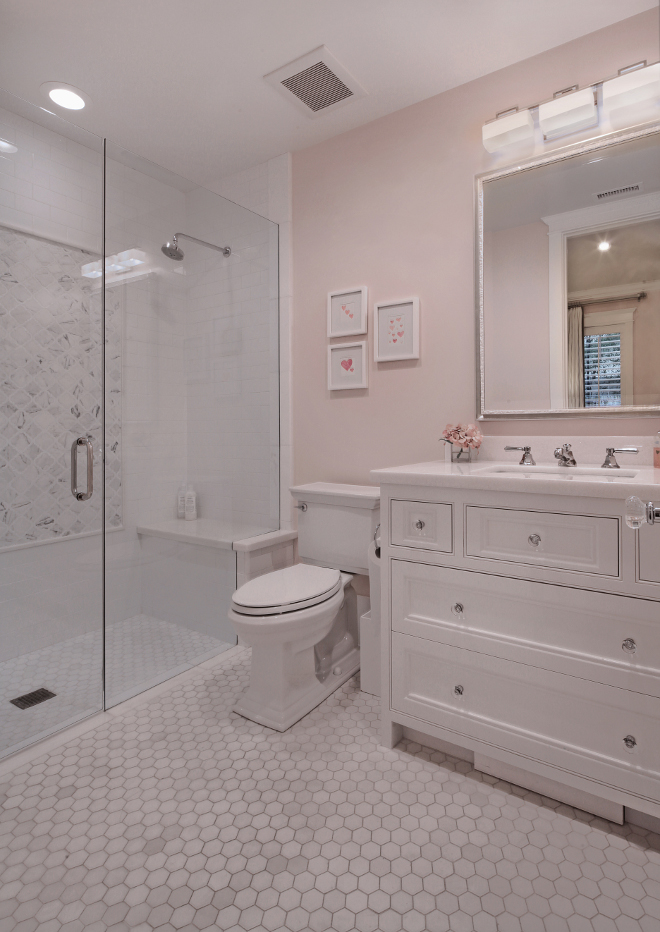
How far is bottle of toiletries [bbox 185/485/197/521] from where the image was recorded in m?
2.23

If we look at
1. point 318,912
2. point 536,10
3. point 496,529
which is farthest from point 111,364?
point 536,10

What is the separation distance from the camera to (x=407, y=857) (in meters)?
1.20

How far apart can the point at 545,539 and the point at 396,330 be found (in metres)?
1.21

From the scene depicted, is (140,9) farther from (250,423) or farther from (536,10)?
(250,423)

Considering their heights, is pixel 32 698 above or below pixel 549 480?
below

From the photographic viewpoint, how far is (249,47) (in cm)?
181

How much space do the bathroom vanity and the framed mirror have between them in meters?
0.37

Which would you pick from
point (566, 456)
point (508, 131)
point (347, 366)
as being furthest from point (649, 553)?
point (508, 131)

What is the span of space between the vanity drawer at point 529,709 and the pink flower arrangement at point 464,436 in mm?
760

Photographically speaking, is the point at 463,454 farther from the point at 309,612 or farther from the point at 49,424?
the point at 49,424

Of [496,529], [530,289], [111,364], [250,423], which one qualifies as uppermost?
[530,289]

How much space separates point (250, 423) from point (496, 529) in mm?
1457

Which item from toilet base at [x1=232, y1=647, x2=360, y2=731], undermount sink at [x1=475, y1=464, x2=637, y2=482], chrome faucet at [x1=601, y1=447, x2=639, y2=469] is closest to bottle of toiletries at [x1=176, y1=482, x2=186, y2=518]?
toilet base at [x1=232, y1=647, x2=360, y2=731]

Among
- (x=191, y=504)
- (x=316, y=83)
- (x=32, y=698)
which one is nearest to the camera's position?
(x=32, y=698)
